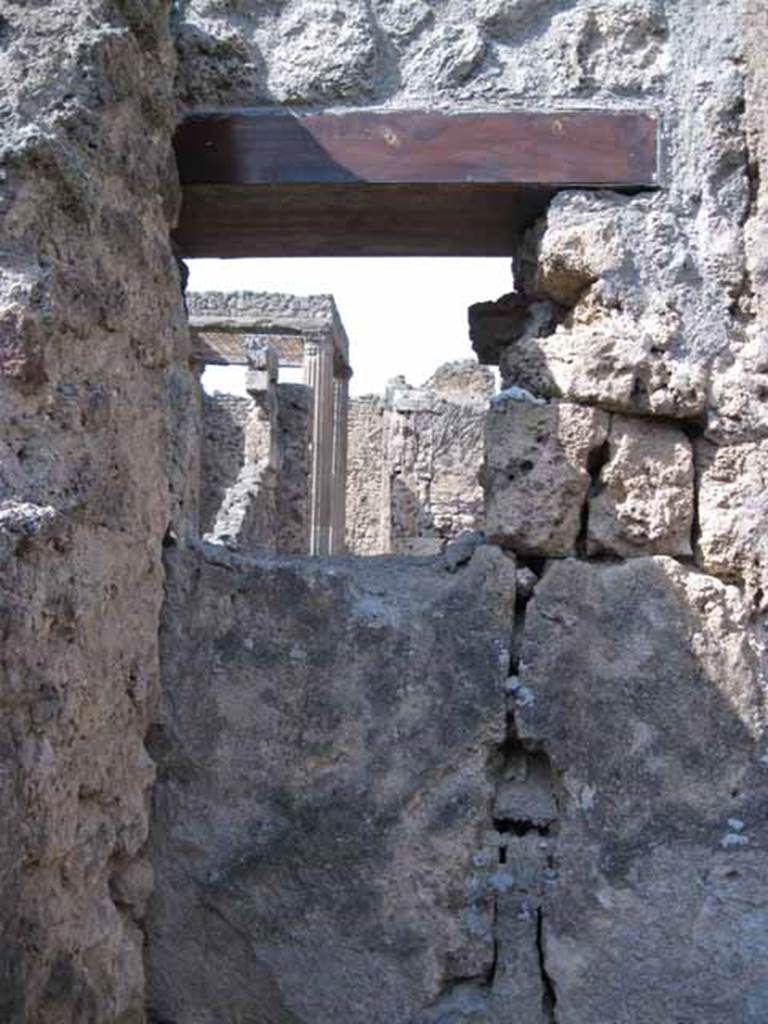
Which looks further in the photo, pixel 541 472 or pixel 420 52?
pixel 420 52

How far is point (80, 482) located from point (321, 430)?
12666 millimetres

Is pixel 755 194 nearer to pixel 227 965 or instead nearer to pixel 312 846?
pixel 312 846

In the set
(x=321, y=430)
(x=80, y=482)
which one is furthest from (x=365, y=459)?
(x=80, y=482)

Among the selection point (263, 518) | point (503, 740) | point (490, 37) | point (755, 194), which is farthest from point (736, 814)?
point (263, 518)

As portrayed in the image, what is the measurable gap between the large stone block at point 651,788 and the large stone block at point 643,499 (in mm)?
54

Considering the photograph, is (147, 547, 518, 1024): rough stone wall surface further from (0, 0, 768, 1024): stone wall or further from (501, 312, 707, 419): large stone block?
(501, 312, 707, 419): large stone block

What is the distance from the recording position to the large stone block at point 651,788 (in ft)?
8.82

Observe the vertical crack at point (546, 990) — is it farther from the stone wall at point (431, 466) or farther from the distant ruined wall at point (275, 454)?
the stone wall at point (431, 466)

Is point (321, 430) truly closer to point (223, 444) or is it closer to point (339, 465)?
point (339, 465)

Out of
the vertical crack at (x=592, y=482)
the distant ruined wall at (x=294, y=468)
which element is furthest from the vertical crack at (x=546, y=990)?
the distant ruined wall at (x=294, y=468)

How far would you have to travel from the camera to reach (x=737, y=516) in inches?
111

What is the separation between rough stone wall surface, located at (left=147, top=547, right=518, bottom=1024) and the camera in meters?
2.75

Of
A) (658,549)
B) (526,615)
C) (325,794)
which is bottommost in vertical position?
(325,794)

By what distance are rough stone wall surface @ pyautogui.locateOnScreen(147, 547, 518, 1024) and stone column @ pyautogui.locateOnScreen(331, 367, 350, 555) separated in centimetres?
1160
